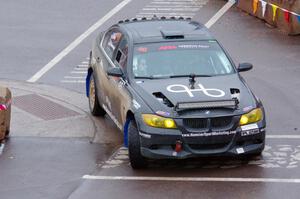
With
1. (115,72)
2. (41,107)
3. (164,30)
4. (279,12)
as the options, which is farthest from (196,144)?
(279,12)

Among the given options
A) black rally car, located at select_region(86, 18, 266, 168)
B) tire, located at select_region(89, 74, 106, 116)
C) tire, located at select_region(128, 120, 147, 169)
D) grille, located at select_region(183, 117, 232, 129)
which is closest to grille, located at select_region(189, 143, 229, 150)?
black rally car, located at select_region(86, 18, 266, 168)

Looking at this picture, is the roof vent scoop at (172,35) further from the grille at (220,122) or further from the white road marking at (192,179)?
the white road marking at (192,179)

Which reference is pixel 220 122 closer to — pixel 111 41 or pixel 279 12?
pixel 111 41

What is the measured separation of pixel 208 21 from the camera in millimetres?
22953

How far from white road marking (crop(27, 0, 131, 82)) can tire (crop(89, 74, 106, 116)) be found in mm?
2803

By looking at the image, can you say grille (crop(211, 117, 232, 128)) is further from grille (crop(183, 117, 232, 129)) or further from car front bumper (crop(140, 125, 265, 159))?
car front bumper (crop(140, 125, 265, 159))

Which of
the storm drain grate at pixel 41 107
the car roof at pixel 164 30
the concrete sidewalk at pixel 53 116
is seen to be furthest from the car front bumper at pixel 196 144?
the storm drain grate at pixel 41 107

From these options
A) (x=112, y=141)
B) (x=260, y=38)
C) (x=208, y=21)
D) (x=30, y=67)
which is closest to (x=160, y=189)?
(x=112, y=141)

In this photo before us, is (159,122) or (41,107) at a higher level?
(159,122)

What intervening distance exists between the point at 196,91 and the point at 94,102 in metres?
3.38

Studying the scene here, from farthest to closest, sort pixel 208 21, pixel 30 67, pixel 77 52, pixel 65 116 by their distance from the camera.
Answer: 1. pixel 208 21
2. pixel 77 52
3. pixel 30 67
4. pixel 65 116

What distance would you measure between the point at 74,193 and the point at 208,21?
12.5 m

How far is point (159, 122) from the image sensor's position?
11562 millimetres

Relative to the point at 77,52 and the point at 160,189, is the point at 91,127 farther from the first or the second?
the point at 77,52
